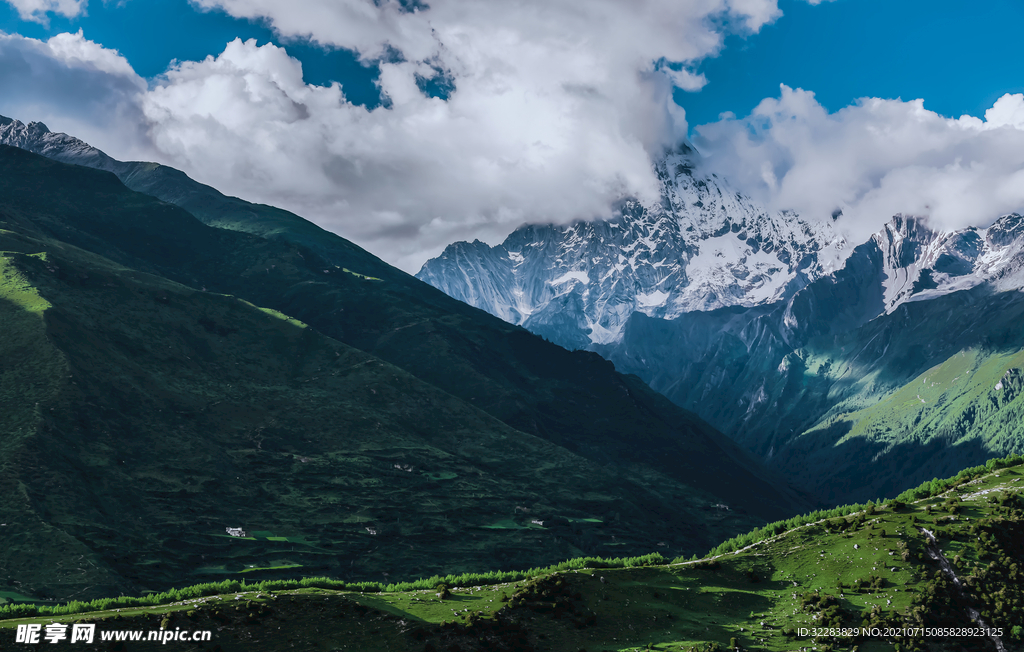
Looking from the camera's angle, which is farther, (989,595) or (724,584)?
(724,584)

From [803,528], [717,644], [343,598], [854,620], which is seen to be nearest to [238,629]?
[343,598]

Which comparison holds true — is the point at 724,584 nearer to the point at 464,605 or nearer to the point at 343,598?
the point at 464,605

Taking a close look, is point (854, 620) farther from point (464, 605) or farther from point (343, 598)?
point (343, 598)

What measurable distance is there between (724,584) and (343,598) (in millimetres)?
36039

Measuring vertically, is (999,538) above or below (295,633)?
above

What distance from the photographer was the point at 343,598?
7294 centimetres

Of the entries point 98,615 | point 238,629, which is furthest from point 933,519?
point 98,615

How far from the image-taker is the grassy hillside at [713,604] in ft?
219

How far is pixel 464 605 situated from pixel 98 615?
100 ft

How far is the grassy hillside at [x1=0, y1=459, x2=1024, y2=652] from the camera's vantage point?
2628 inches

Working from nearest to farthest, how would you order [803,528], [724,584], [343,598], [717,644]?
1. [717,644]
2. [343,598]
3. [724,584]
4. [803,528]

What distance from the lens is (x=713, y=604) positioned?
7494 cm

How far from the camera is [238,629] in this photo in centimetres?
6769

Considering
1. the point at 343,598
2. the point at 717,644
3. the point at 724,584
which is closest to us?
the point at 717,644
